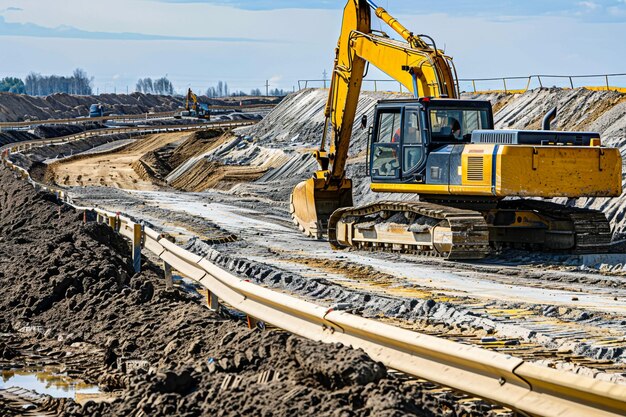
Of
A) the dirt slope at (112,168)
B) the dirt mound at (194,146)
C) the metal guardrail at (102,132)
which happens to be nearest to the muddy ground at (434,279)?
the dirt slope at (112,168)

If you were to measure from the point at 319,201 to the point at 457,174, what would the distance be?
462 centimetres

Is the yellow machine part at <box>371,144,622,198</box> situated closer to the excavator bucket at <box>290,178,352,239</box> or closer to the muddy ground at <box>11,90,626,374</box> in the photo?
the muddy ground at <box>11,90,626,374</box>

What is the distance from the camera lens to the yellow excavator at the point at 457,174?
17.2m

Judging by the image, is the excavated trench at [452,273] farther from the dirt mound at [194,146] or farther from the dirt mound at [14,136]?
the dirt mound at [14,136]

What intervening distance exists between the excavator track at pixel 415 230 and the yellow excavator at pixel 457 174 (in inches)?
0.8

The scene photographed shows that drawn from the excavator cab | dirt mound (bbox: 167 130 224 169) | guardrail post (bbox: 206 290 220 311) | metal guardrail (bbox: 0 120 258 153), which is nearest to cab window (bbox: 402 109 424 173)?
the excavator cab

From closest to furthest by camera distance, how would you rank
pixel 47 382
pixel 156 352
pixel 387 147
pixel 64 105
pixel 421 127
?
1. pixel 47 382
2. pixel 156 352
3. pixel 421 127
4. pixel 387 147
5. pixel 64 105

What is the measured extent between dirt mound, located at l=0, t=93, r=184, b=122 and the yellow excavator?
100959 millimetres

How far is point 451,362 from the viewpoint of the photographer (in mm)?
6047

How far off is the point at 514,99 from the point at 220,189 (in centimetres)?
1404

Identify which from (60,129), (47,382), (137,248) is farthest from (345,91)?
(60,129)

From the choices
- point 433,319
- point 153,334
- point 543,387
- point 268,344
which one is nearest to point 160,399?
point 268,344

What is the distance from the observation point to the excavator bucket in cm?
2173

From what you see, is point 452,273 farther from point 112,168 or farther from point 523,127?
point 112,168
